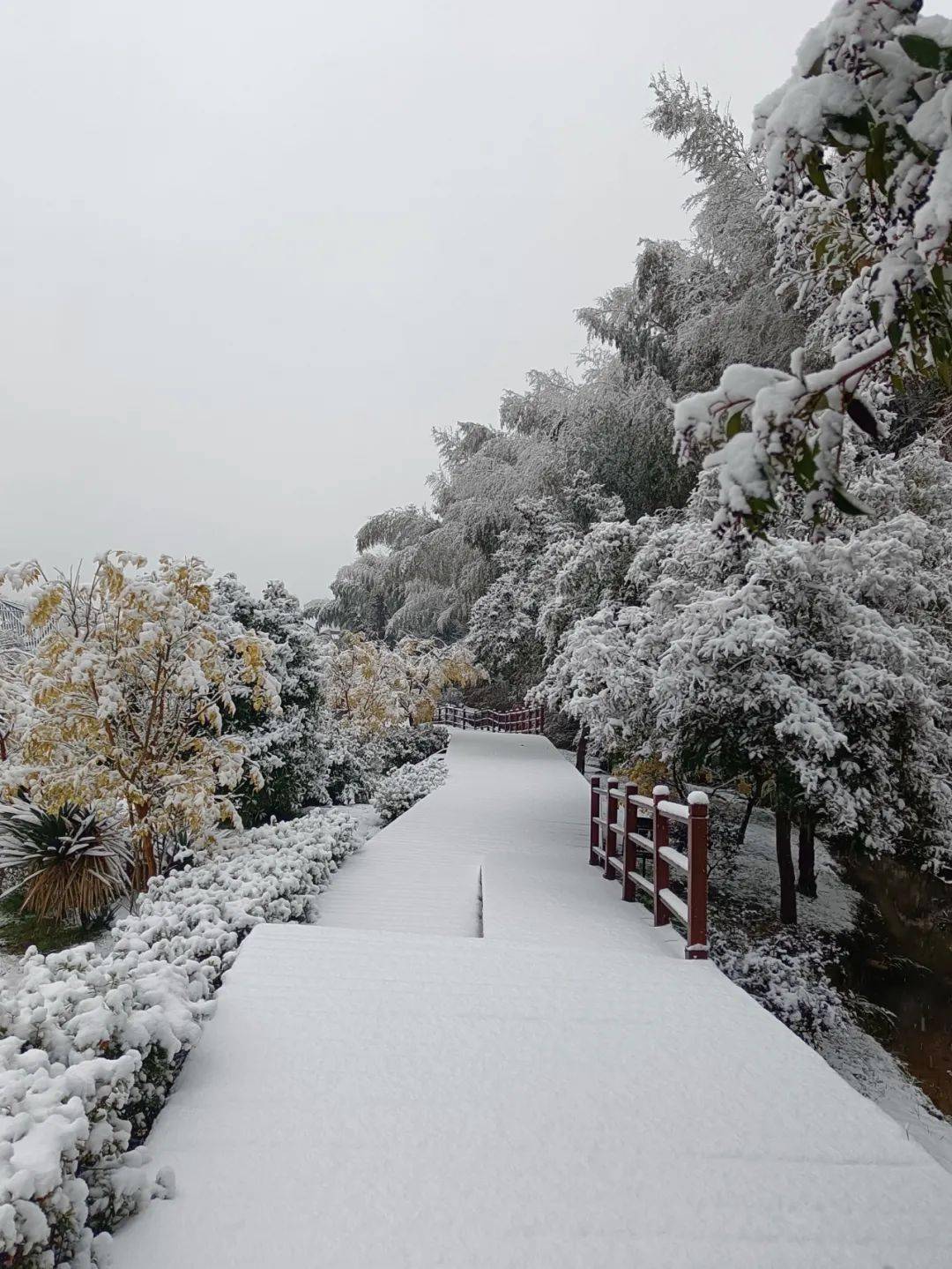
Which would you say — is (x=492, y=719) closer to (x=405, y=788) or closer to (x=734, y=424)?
(x=405, y=788)

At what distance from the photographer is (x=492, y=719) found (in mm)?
27562

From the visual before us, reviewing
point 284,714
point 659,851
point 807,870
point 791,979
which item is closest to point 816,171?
point 659,851

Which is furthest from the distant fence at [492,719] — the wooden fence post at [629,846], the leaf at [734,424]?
the leaf at [734,424]

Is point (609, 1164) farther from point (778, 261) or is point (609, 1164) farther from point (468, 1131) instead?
point (778, 261)

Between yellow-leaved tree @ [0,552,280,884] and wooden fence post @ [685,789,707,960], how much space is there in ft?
9.58

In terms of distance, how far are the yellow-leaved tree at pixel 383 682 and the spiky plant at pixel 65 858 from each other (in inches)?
237

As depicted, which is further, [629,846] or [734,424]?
[629,846]

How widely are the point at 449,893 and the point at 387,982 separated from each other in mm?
2640

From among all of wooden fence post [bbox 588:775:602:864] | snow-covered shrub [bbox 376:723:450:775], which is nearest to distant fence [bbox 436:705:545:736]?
snow-covered shrub [bbox 376:723:450:775]

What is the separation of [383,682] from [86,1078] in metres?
13.2

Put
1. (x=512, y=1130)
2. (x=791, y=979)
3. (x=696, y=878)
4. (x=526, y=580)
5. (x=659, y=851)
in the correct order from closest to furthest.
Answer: (x=512, y=1130) < (x=696, y=878) < (x=659, y=851) < (x=791, y=979) < (x=526, y=580)

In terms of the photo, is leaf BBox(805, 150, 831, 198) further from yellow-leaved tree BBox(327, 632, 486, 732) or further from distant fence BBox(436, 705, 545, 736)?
distant fence BBox(436, 705, 545, 736)

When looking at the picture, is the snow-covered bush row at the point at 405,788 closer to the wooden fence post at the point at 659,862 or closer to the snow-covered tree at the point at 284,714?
the snow-covered tree at the point at 284,714

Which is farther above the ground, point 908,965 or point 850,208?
point 850,208
